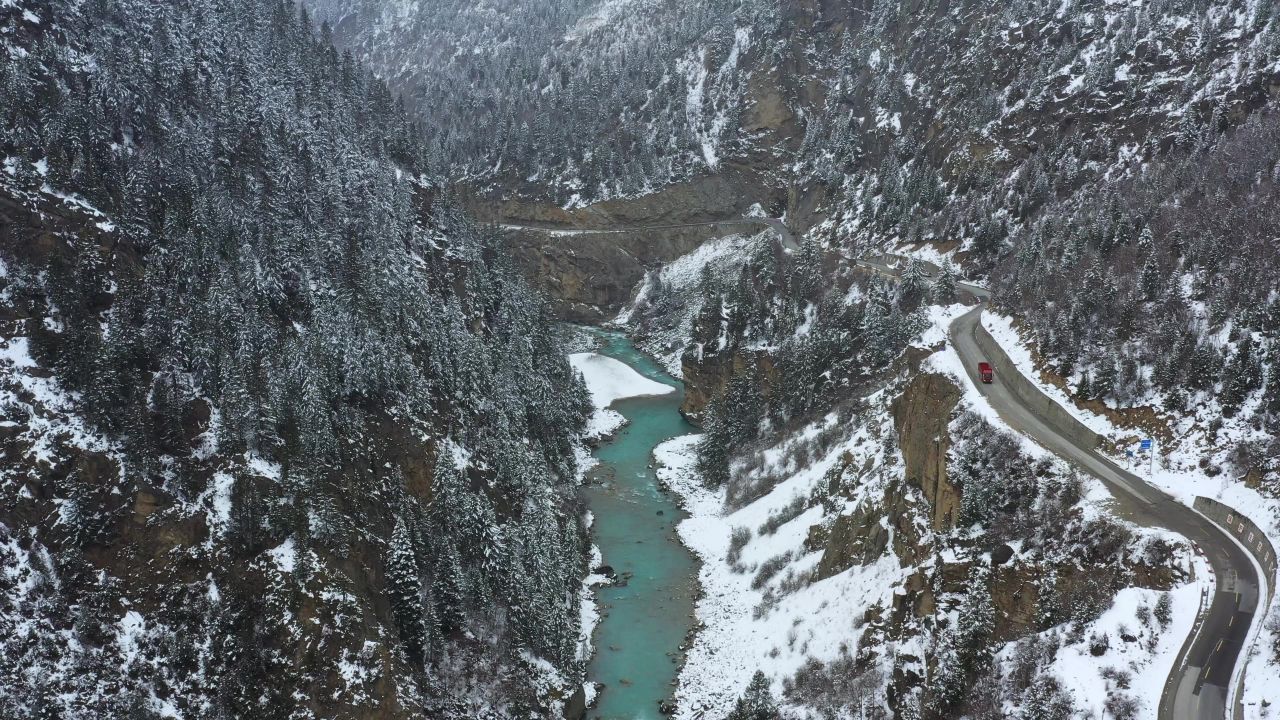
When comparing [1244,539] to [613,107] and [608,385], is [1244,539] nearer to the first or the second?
[608,385]

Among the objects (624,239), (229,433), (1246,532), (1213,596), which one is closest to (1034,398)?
(1246,532)

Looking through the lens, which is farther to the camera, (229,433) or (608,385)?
(608,385)

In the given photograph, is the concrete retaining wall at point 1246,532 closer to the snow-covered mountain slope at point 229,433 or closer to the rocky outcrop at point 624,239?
the snow-covered mountain slope at point 229,433

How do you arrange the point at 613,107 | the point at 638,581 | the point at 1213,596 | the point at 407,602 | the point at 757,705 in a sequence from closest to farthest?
1. the point at 1213,596
2. the point at 757,705
3. the point at 407,602
4. the point at 638,581
5. the point at 613,107

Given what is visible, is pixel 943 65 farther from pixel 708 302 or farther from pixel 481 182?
pixel 481 182

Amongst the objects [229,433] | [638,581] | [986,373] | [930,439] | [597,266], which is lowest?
[930,439]

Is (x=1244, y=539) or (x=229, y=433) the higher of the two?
(x=229, y=433)

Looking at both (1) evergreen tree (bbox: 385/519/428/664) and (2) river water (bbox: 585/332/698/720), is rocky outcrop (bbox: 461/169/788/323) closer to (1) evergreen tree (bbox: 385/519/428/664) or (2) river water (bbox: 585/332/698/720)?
(2) river water (bbox: 585/332/698/720)

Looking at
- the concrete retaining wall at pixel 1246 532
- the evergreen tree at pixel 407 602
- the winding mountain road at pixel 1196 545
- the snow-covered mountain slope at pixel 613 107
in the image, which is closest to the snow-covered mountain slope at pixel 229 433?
the evergreen tree at pixel 407 602
